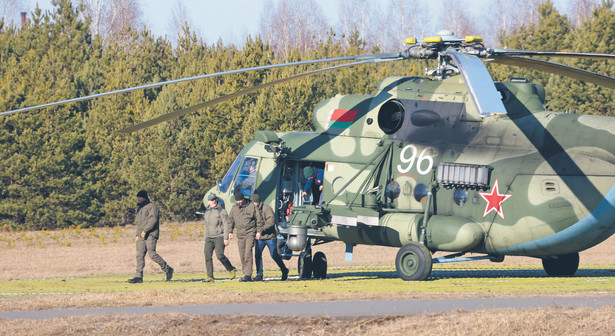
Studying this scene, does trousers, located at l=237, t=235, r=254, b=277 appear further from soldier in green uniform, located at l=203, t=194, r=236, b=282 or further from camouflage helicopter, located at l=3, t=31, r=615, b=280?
camouflage helicopter, located at l=3, t=31, r=615, b=280

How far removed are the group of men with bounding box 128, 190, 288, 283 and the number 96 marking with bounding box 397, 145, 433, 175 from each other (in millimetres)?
2913

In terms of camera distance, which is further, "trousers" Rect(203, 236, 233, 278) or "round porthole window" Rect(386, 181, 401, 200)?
"trousers" Rect(203, 236, 233, 278)

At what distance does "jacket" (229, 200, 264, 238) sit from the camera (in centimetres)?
1853

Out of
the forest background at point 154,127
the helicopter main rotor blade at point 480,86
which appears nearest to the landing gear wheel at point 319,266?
the helicopter main rotor blade at point 480,86

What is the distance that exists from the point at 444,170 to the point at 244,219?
4095mm

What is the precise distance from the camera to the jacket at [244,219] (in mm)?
18531

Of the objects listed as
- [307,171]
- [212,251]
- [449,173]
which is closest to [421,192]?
[449,173]

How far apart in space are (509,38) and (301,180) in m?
37.1

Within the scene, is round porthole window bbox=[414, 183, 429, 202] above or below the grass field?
above

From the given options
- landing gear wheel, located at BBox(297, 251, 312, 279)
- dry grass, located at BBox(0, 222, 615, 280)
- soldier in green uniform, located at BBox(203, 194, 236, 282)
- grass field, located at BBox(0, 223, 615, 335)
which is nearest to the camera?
grass field, located at BBox(0, 223, 615, 335)

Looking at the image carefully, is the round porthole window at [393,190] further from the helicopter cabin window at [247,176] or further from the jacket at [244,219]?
the helicopter cabin window at [247,176]

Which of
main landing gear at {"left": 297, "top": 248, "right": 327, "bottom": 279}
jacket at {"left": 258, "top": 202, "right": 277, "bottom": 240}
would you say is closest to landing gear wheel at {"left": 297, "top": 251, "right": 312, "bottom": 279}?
main landing gear at {"left": 297, "top": 248, "right": 327, "bottom": 279}

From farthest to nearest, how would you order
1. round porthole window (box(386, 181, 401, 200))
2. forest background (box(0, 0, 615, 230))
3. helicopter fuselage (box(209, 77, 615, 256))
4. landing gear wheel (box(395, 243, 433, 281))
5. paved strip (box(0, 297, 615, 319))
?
forest background (box(0, 0, 615, 230)), round porthole window (box(386, 181, 401, 200)), landing gear wheel (box(395, 243, 433, 281)), helicopter fuselage (box(209, 77, 615, 256)), paved strip (box(0, 297, 615, 319))

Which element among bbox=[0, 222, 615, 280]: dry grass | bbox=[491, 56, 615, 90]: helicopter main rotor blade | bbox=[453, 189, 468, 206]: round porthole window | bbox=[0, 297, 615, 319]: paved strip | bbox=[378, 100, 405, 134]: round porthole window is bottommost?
bbox=[0, 222, 615, 280]: dry grass
